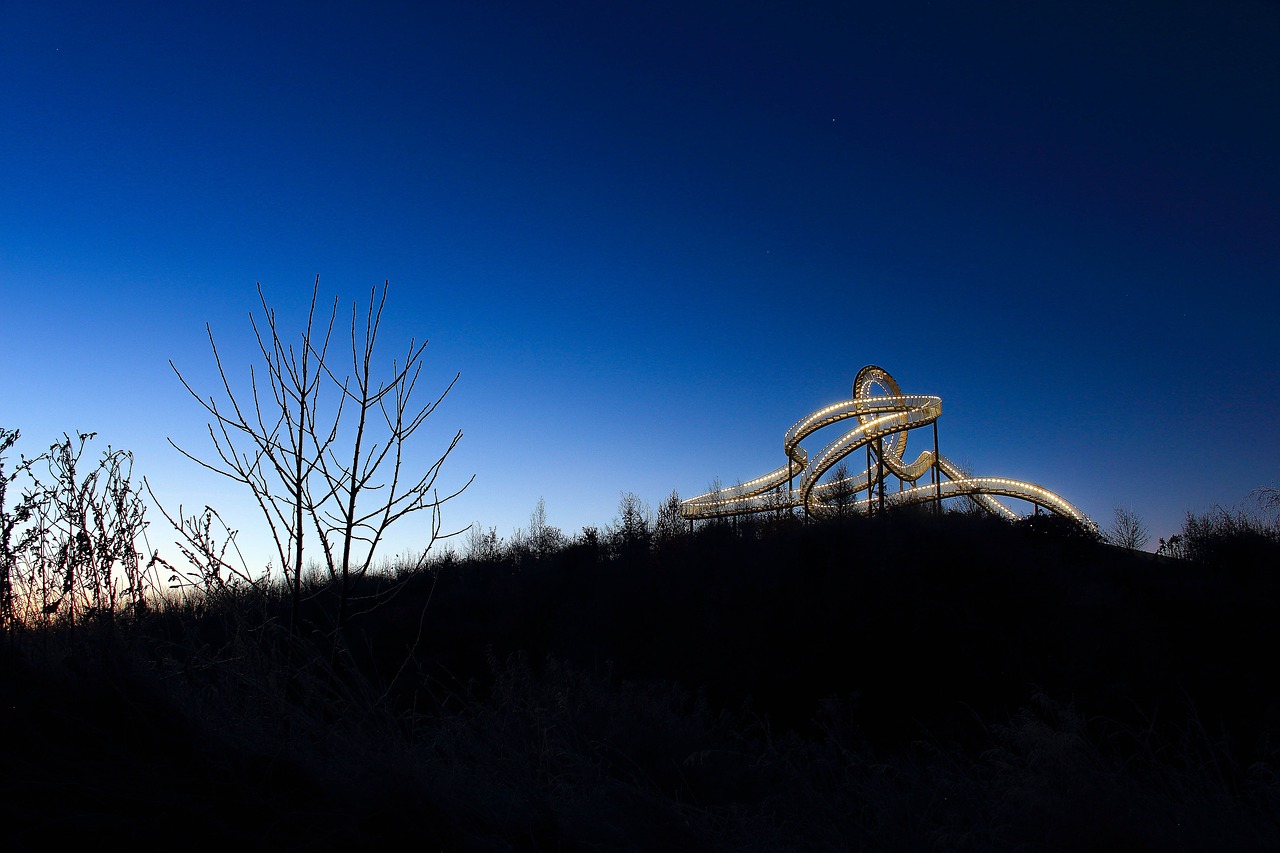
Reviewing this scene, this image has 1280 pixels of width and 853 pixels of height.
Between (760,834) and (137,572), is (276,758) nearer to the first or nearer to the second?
(137,572)

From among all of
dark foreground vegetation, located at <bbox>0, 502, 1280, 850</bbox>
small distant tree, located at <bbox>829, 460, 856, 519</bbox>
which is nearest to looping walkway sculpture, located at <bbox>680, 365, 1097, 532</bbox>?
small distant tree, located at <bbox>829, 460, 856, 519</bbox>

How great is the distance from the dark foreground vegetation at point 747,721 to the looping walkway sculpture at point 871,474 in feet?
33.4

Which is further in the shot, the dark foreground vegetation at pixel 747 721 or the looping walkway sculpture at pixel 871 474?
the looping walkway sculpture at pixel 871 474

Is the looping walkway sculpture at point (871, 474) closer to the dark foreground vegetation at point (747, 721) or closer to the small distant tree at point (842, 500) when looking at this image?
the small distant tree at point (842, 500)

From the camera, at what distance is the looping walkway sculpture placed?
29.6m

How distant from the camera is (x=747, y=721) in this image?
15.1 metres

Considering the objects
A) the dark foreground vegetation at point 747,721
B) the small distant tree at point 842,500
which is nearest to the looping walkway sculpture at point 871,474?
the small distant tree at point 842,500

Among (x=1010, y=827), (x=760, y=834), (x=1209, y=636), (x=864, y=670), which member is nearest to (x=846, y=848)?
(x=760, y=834)

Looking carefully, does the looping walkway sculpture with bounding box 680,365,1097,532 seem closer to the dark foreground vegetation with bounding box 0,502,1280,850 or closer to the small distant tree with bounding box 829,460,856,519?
the small distant tree with bounding box 829,460,856,519

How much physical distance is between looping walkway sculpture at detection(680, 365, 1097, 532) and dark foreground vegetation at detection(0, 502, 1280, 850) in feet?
33.4

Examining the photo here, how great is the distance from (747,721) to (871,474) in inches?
756

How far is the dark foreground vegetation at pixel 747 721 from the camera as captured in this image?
10.4ft

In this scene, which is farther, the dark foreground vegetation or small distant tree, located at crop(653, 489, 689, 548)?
small distant tree, located at crop(653, 489, 689, 548)

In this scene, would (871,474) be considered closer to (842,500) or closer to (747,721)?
(842,500)
